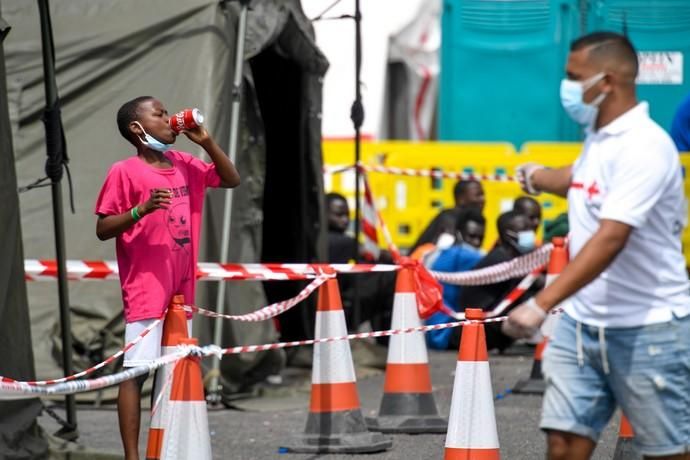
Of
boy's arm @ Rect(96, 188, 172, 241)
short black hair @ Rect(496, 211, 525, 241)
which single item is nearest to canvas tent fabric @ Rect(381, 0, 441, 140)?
short black hair @ Rect(496, 211, 525, 241)

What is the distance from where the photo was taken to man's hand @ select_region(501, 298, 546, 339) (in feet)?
16.4

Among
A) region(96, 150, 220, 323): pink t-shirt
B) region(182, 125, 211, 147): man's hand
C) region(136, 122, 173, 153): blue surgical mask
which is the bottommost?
region(96, 150, 220, 323): pink t-shirt

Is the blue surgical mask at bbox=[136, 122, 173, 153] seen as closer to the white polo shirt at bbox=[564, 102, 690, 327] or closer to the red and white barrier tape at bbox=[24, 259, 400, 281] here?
the red and white barrier tape at bbox=[24, 259, 400, 281]

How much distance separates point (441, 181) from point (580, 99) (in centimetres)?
1316

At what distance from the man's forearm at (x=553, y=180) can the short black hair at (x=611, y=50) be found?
40 cm

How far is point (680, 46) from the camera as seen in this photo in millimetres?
18781

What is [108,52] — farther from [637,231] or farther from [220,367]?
[637,231]

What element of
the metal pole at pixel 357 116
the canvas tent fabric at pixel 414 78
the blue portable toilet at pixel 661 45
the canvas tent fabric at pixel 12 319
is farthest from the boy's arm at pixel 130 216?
the canvas tent fabric at pixel 414 78

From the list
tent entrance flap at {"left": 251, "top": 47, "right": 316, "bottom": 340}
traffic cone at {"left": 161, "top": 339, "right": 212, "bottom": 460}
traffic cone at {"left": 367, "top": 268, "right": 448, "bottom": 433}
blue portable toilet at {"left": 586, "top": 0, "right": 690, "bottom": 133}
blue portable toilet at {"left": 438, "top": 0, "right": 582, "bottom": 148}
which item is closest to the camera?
traffic cone at {"left": 161, "top": 339, "right": 212, "bottom": 460}

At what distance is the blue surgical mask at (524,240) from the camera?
13.2 m

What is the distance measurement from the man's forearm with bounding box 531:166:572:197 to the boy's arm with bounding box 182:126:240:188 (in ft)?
6.31

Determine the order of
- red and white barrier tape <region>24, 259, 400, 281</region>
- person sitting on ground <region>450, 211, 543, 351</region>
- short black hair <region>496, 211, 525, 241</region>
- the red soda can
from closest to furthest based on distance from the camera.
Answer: the red soda can < red and white barrier tape <region>24, 259, 400, 281</region> < person sitting on ground <region>450, 211, 543, 351</region> < short black hair <region>496, 211, 525, 241</region>

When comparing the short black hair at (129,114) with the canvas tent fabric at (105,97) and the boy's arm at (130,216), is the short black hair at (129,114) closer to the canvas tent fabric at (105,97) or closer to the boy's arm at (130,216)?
the boy's arm at (130,216)

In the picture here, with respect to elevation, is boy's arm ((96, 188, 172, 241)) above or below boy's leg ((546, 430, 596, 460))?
above
